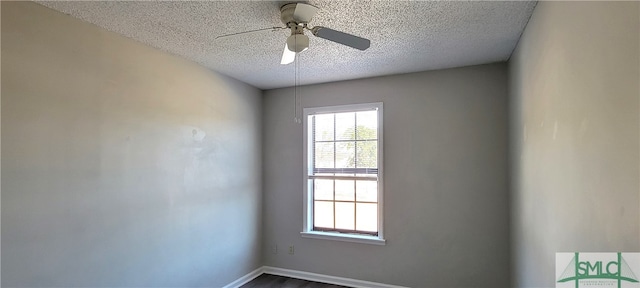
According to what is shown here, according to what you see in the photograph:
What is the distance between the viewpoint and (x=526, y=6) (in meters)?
2.10

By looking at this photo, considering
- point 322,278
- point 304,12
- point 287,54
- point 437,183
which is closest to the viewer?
point 304,12

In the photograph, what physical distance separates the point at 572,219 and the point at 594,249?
0.24 metres

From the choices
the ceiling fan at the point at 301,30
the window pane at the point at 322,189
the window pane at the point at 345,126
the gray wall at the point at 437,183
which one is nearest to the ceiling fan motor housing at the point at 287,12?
the ceiling fan at the point at 301,30

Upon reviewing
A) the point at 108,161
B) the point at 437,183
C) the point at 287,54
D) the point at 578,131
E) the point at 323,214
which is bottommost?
the point at 323,214

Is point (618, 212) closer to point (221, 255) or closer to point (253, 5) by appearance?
point (253, 5)

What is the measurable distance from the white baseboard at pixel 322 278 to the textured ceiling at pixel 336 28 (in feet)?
7.81

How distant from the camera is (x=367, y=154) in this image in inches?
155

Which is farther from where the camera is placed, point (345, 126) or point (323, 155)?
point (323, 155)

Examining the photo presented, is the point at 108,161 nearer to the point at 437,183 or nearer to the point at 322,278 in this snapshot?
the point at 322,278

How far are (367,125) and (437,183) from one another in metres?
1.01

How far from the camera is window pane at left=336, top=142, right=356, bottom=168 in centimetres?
403

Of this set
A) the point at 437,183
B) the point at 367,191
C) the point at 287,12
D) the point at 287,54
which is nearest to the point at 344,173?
the point at 367,191

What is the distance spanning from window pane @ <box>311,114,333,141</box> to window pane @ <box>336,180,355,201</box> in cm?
56

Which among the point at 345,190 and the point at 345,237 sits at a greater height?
the point at 345,190
